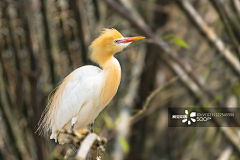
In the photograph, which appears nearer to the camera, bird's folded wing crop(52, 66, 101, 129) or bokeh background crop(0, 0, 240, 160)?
bird's folded wing crop(52, 66, 101, 129)

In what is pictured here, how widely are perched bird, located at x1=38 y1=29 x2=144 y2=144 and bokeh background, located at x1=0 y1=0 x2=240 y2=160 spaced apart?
0.40 m

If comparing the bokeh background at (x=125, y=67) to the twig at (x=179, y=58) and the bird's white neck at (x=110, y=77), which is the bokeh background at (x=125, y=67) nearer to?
the twig at (x=179, y=58)

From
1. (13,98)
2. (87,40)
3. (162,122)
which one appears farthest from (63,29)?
(162,122)

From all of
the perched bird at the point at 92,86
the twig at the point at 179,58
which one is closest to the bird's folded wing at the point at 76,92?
the perched bird at the point at 92,86

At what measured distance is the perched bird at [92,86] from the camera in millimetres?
643

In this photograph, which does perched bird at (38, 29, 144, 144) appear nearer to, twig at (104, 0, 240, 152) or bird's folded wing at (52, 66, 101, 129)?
bird's folded wing at (52, 66, 101, 129)

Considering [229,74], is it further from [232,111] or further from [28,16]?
[28,16]

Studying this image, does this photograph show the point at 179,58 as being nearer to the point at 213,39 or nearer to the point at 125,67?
the point at 213,39

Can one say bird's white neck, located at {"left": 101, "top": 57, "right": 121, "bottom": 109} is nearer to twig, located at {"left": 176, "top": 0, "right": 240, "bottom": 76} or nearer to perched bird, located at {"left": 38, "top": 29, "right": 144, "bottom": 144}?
perched bird, located at {"left": 38, "top": 29, "right": 144, "bottom": 144}

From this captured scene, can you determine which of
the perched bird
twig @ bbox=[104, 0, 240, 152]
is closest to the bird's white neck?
the perched bird

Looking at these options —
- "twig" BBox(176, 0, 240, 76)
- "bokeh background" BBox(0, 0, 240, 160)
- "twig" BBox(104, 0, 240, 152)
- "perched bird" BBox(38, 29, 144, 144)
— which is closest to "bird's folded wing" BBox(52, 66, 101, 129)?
"perched bird" BBox(38, 29, 144, 144)

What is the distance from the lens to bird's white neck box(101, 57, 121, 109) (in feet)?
2.15

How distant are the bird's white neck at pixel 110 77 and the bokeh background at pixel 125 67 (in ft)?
1.28

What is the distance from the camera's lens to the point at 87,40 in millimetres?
1489
